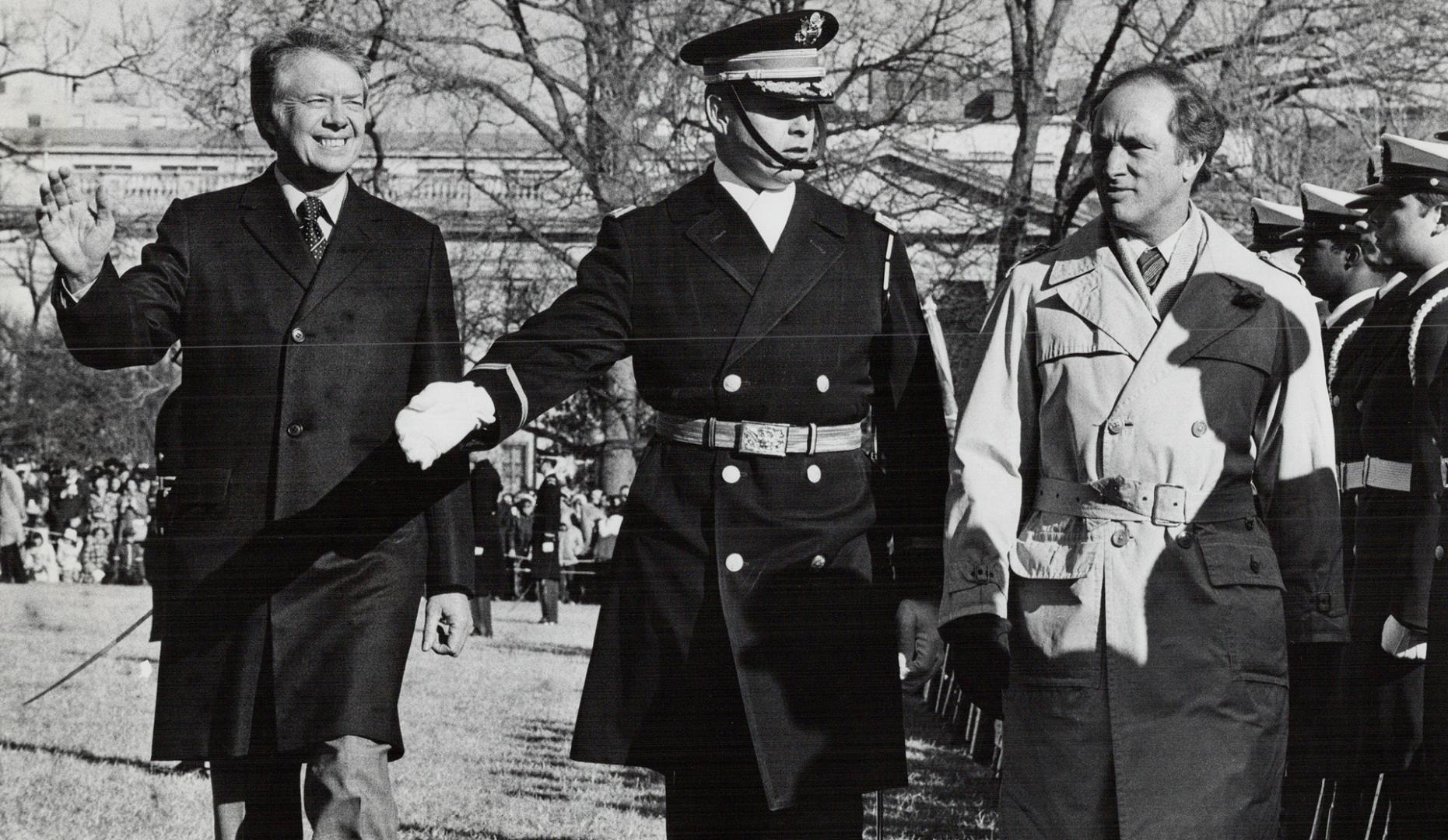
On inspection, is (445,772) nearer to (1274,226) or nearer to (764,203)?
(1274,226)

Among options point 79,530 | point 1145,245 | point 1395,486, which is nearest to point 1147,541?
point 1145,245

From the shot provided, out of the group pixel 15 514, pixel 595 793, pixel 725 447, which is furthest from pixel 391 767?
pixel 15 514

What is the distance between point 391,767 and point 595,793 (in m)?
1.29

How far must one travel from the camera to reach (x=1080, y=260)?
4.69 meters

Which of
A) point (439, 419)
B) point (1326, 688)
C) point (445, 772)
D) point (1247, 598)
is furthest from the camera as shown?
point (445, 772)

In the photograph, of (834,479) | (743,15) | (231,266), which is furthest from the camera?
(743,15)

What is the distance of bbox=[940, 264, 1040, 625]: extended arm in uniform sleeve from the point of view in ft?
14.4

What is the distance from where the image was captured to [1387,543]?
614 centimetres

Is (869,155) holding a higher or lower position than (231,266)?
higher

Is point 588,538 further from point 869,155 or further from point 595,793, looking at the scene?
point 595,793

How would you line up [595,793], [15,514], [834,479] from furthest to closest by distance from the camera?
[15,514]
[595,793]
[834,479]

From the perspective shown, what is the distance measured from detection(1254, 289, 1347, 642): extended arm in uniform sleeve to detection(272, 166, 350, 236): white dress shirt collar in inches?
93.1

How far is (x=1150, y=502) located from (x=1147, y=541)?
0.28 ft

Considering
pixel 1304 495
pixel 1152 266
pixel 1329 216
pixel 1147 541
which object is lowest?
pixel 1147 541
